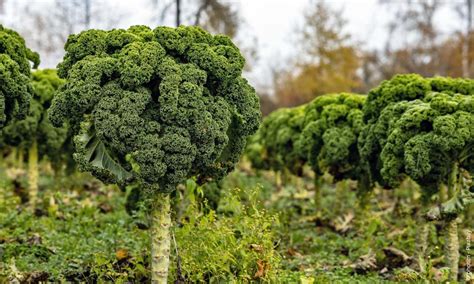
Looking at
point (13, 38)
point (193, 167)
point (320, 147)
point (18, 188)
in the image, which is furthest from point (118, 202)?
point (193, 167)

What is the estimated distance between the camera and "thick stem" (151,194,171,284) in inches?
239

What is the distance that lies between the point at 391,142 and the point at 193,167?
2.95 meters

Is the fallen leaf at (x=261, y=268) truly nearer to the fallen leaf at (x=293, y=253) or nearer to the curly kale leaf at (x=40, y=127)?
the fallen leaf at (x=293, y=253)

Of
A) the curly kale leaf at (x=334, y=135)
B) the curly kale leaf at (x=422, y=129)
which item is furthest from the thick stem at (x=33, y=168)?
the curly kale leaf at (x=422, y=129)

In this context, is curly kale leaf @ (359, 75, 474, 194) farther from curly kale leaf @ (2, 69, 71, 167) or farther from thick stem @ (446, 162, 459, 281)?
curly kale leaf @ (2, 69, 71, 167)

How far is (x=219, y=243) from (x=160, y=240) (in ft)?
3.13

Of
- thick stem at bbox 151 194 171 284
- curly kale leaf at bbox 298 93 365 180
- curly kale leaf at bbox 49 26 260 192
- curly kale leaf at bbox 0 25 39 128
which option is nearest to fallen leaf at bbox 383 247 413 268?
curly kale leaf at bbox 298 93 365 180

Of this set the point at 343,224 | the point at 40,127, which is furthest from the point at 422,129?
the point at 40,127

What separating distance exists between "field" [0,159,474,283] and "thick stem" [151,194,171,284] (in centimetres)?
36

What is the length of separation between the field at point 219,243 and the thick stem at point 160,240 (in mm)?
356

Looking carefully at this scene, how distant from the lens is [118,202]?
13.1m

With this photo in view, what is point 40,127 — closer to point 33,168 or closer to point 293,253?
point 33,168

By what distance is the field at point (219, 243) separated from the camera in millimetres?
6363

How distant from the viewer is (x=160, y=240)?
6059 millimetres
